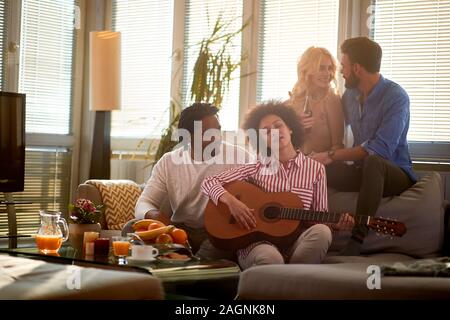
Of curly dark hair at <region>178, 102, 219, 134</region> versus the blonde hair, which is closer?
curly dark hair at <region>178, 102, 219, 134</region>

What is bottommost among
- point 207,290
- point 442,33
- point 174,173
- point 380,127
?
point 207,290

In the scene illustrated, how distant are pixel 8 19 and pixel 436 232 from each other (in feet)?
11.6

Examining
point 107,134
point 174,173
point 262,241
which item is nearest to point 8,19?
point 107,134

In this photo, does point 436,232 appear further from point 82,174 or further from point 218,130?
point 82,174

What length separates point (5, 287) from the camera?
95.4 inches

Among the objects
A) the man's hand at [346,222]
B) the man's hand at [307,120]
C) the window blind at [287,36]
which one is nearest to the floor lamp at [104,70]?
the window blind at [287,36]

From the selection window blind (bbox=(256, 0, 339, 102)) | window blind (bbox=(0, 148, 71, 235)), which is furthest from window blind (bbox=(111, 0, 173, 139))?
window blind (bbox=(256, 0, 339, 102))

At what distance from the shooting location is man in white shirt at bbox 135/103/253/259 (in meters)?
4.16

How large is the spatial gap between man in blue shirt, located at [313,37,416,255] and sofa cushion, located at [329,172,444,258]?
2.1 inches

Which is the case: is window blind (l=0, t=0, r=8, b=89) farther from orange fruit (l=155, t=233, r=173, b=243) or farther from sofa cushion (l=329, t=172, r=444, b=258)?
sofa cushion (l=329, t=172, r=444, b=258)

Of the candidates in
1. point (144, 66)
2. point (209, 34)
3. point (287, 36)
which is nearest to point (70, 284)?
point (287, 36)

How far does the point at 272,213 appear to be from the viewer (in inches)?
149

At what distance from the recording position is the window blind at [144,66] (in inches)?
230

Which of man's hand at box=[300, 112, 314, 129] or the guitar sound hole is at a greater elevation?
man's hand at box=[300, 112, 314, 129]
